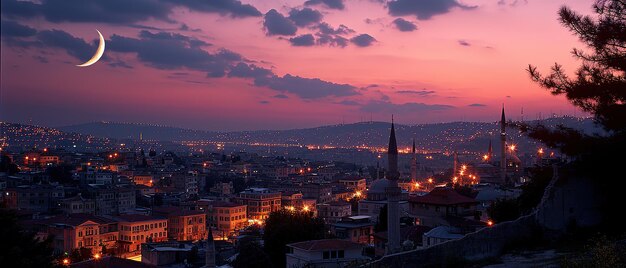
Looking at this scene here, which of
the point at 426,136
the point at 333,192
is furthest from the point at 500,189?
the point at 426,136

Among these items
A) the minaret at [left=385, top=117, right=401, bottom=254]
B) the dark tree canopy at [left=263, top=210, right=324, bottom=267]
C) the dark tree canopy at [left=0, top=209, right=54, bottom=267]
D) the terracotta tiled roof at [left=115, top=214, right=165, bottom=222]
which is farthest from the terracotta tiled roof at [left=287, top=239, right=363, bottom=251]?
the terracotta tiled roof at [left=115, top=214, right=165, bottom=222]

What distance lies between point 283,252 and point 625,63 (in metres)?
14.2

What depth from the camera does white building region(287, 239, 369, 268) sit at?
635 inches

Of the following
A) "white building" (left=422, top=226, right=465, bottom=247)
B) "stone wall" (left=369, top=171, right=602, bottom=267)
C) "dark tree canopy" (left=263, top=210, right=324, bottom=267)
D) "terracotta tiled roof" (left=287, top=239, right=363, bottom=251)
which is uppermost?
"stone wall" (left=369, top=171, right=602, bottom=267)

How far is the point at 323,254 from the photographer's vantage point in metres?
16.4

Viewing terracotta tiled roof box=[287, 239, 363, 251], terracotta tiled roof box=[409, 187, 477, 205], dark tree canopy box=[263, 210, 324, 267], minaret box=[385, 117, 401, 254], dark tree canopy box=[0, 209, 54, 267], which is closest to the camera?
dark tree canopy box=[0, 209, 54, 267]

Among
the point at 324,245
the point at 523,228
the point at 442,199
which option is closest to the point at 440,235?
the point at 324,245

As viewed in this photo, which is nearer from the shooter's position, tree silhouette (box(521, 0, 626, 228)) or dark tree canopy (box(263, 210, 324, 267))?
tree silhouette (box(521, 0, 626, 228))

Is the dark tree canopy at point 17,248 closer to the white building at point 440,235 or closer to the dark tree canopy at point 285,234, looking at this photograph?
the white building at point 440,235

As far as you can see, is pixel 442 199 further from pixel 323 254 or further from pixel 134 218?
pixel 134 218

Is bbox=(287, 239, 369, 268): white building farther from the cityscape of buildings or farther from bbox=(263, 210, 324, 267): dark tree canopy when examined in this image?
bbox=(263, 210, 324, 267): dark tree canopy

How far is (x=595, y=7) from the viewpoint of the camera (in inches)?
403

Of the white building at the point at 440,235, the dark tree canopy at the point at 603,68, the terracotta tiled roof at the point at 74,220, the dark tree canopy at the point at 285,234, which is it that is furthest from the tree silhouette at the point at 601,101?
the terracotta tiled roof at the point at 74,220

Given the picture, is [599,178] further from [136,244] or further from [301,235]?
[136,244]
